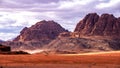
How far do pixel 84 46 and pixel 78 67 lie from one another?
511 ft

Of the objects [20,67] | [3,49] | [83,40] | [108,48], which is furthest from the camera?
[83,40]

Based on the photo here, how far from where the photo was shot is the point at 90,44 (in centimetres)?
19475

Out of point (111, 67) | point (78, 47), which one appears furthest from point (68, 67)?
point (78, 47)

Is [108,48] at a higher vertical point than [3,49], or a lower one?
lower

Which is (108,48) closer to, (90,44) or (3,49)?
(90,44)

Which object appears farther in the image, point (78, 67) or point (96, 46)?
point (96, 46)

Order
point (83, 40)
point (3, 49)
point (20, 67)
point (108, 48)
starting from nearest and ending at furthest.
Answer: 1. point (20, 67)
2. point (3, 49)
3. point (108, 48)
4. point (83, 40)

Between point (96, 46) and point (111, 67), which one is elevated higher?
point (111, 67)

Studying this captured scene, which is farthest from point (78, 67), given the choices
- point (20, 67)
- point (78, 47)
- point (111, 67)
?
point (78, 47)

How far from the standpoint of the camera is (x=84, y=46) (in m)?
190

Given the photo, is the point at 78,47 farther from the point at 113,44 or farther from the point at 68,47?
the point at 113,44

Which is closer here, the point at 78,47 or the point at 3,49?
the point at 3,49

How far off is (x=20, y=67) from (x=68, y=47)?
523 ft

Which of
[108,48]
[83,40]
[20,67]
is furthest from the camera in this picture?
[83,40]
